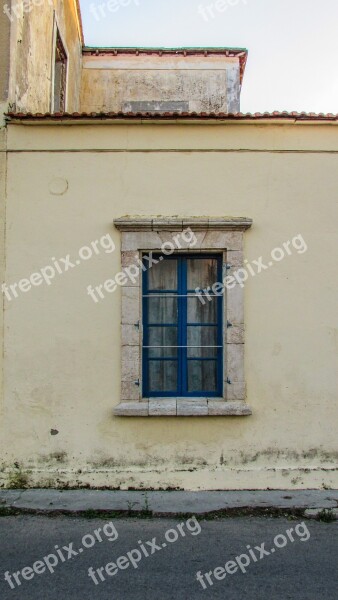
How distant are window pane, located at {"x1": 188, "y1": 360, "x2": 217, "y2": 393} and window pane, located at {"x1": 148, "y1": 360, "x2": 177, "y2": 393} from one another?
20 centimetres

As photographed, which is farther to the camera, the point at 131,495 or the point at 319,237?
the point at 319,237

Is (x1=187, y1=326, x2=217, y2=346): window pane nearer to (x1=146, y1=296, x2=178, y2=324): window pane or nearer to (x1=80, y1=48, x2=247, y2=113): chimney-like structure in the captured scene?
(x1=146, y1=296, x2=178, y2=324): window pane

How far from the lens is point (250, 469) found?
5.68 meters

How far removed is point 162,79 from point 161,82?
0.07 meters

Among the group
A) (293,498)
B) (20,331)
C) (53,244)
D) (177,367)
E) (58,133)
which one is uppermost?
(58,133)

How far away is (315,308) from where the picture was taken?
5836 millimetres

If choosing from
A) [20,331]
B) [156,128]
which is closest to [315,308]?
[156,128]

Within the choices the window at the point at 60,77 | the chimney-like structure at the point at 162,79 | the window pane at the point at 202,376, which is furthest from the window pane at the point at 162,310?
the chimney-like structure at the point at 162,79

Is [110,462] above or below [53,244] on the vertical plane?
below

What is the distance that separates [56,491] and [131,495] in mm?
854

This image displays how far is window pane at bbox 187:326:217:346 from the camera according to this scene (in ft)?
19.8

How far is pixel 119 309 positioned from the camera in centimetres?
581

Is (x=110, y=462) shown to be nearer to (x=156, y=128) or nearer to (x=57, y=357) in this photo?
(x=57, y=357)

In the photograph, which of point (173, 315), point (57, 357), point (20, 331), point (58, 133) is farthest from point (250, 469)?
point (58, 133)
